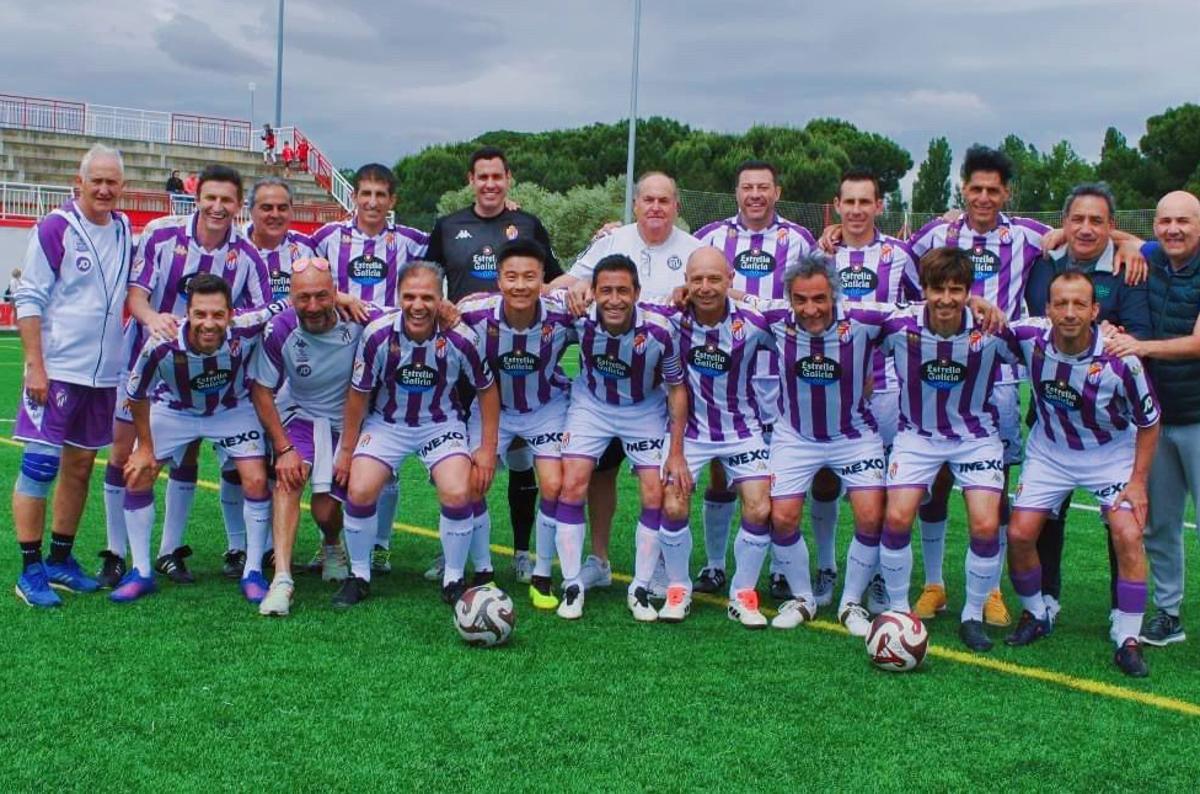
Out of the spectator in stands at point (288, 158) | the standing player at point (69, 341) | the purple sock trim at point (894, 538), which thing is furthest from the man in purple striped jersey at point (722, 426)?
the spectator in stands at point (288, 158)

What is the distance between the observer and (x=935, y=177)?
194ft

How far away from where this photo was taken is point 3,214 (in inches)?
1045

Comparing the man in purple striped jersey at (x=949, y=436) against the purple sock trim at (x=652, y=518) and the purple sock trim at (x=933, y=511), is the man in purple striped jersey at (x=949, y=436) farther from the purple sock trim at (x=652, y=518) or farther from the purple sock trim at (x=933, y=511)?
the purple sock trim at (x=652, y=518)

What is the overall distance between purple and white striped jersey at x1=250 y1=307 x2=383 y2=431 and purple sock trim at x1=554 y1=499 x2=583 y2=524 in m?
1.16

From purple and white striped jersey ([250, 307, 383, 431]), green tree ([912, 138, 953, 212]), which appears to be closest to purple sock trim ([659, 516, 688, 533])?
purple and white striped jersey ([250, 307, 383, 431])

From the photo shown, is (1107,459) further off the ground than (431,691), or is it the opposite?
(1107,459)

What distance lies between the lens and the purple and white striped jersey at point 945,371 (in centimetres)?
475

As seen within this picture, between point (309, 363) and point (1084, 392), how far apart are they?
3367 millimetres

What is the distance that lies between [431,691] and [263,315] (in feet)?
6.86

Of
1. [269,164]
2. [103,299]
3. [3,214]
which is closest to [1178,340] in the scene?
[103,299]

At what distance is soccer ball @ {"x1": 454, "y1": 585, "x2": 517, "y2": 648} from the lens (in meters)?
4.46

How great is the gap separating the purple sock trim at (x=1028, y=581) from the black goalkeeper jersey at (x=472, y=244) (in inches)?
111

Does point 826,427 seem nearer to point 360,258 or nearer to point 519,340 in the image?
point 519,340

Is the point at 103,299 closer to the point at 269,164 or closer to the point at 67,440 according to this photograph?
the point at 67,440
